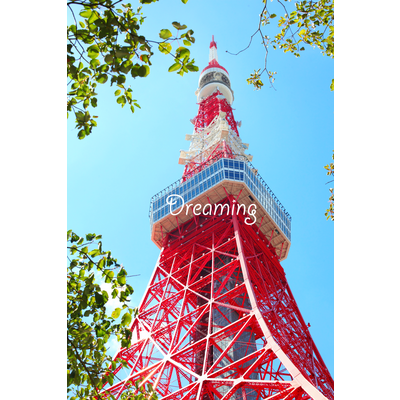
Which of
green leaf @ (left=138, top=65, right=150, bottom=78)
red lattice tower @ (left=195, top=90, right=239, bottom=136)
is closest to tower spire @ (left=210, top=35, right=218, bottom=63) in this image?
red lattice tower @ (left=195, top=90, right=239, bottom=136)

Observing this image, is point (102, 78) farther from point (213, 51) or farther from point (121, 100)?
point (213, 51)

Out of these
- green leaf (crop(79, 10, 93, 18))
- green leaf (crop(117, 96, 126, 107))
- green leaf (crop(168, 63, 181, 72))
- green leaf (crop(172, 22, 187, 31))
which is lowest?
green leaf (crop(168, 63, 181, 72))

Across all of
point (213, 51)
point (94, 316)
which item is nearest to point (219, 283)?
point (94, 316)

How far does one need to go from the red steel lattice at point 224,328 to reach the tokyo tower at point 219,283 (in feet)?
0.21

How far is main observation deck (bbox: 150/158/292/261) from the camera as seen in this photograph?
91.5ft

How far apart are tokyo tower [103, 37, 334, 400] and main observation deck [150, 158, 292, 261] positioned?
66 mm

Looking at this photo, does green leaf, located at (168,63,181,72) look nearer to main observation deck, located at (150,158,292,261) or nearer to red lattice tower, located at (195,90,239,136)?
main observation deck, located at (150,158,292,261)

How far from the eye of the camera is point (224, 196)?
28.3 metres

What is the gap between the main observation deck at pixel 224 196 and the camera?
27891mm

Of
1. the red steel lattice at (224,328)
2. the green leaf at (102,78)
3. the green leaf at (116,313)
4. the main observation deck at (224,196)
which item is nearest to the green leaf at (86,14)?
the green leaf at (102,78)

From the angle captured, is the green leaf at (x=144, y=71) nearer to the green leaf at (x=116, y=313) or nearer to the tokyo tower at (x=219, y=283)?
the green leaf at (x=116, y=313)
